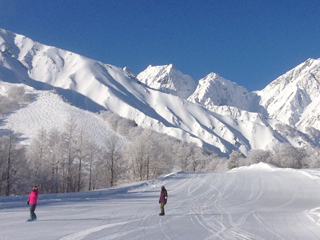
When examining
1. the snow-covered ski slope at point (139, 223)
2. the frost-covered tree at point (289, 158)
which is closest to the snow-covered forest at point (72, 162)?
the snow-covered ski slope at point (139, 223)

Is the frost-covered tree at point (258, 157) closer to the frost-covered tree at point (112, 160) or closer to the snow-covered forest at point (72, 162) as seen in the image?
the snow-covered forest at point (72, 162)

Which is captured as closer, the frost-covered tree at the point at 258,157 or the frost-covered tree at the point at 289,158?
the frost-covered tree at the point at 289,158

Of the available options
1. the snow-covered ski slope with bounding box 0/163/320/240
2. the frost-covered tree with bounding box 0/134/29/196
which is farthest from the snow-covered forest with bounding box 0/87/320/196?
the snow-covered ski slope with bounding box 0/163/320/240

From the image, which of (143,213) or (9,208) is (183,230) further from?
(9,208)

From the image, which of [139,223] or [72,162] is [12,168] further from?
[139,223]

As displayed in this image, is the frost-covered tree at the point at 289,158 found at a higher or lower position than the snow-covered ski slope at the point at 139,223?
higher

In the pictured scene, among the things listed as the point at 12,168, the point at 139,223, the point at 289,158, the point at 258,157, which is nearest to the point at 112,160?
the point at 12,168

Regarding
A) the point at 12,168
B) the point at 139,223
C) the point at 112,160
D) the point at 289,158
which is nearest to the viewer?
→ the point at 139,223

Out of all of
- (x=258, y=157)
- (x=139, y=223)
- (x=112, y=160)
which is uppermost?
(x=258, y=157)

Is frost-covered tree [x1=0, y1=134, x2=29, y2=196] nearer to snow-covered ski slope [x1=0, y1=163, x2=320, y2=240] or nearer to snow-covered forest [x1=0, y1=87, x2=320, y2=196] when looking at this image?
snow-covered forest [x1=0, y1=87, x2=320, y2=196]

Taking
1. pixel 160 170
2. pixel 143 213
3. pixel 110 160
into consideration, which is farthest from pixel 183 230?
Answer: pixel 160 170

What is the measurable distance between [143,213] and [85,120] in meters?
105

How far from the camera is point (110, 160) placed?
71375mm

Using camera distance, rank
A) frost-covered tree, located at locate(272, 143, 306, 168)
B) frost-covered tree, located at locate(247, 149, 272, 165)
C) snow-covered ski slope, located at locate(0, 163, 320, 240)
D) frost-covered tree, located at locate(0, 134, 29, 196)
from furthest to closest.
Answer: frost-covered tree, located at locate(247, 149, 272, 165) → frost-covered tree, located at locate(272, 143, 306, 168) → frost-covered tree, located at locate(0, 134, 29, 196) → snow-covered ski slope, located at locate(0, 163, 320, 240)
